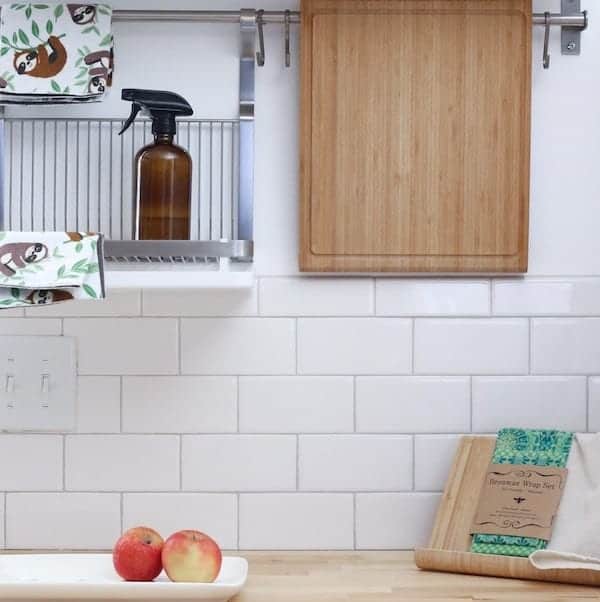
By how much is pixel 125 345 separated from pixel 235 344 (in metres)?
0.17

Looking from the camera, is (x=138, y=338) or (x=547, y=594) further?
(x=138, y=338)

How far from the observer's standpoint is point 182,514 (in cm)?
155

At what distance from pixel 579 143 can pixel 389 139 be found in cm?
30

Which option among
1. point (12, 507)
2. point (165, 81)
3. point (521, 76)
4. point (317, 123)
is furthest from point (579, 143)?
point (12, 507)

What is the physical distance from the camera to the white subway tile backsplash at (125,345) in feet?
5.10

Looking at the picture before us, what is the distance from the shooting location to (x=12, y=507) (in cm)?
155

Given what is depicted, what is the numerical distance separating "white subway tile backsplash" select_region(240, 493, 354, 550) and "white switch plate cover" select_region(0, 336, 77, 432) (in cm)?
31

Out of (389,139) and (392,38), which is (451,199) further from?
(392,38)

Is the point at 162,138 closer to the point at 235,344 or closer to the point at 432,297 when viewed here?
the point at 235,344

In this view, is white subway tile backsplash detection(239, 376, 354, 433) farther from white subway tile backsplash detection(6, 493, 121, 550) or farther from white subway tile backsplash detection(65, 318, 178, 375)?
white subway tile backsplash detection(6, 493, 121, 550)

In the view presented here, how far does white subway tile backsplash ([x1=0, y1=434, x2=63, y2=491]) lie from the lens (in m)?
1.55

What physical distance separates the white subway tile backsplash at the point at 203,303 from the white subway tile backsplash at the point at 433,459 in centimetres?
33

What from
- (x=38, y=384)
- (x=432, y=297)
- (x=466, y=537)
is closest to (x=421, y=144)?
(x=432, y=297)

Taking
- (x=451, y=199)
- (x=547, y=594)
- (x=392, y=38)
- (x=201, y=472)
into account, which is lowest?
(x=547, y=594)
